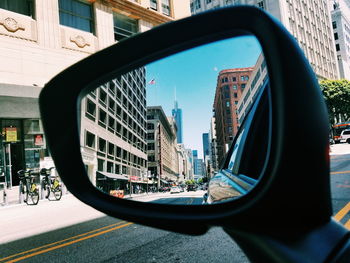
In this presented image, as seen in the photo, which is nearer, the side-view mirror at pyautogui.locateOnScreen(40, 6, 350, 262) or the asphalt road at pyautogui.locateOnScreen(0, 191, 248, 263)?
the side-view mirror at pyautogui.locateOnScreen(40, 6, 350, 262)

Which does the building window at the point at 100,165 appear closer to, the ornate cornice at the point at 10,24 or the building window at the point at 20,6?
the ornate cornice at the point at 10,24

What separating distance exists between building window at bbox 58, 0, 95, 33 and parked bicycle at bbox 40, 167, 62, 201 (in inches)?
575

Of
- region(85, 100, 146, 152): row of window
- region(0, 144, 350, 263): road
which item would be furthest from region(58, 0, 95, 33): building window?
region(85, 100, 146, 152): row of window

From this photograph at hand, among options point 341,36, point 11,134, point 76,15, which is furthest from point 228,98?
point 341,36

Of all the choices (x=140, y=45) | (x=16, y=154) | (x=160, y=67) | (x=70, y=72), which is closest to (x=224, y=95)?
(x=160, y=67)

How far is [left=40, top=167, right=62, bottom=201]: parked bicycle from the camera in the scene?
14.4 m

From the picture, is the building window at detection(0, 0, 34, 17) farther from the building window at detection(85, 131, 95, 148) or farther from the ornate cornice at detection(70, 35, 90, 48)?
the building window at detection(85, 131, 95, 148)

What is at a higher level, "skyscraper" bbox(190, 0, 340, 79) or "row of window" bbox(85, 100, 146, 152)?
"skyscraper" bbox(190, 0, 340, 79)

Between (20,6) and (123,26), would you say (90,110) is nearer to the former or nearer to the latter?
(20,6)

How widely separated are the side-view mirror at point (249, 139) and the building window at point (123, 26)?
98.0 feet

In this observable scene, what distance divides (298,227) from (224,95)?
0.88 metres

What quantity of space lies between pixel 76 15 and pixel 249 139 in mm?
27376

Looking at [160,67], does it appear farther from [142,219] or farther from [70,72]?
[142,219]

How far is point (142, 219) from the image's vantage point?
858mm
